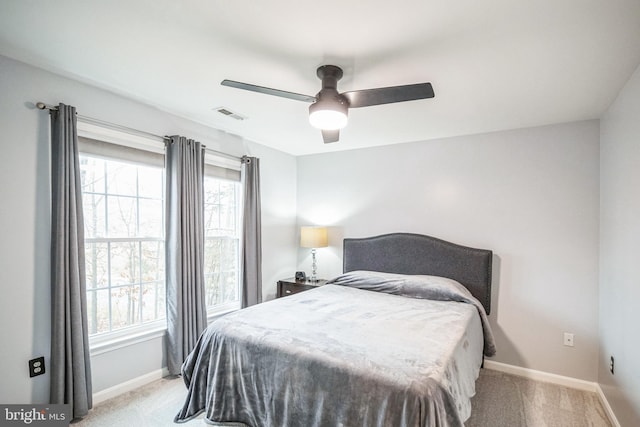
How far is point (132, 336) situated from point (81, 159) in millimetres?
1527

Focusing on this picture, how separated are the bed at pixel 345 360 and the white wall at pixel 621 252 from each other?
868 millimetres

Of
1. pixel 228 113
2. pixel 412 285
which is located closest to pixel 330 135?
pixel 228 113

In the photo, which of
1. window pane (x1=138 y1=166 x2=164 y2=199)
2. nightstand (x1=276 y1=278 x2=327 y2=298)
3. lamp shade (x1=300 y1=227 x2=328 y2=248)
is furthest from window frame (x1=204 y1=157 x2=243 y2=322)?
lamp shade (x1=300 y1=227 x2=328 y2=248)

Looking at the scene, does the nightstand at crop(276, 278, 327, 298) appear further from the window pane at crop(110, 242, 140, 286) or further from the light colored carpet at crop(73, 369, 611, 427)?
the window pane at crop(110, 242, 140, 286)

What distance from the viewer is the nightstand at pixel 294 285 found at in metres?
3.97

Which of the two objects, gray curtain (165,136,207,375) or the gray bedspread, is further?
gray curtain (165,136,207,375)

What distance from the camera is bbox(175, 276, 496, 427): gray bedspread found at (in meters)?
1.50

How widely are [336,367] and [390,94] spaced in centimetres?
160

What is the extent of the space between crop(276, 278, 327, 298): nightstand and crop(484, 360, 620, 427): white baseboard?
2.07 metres

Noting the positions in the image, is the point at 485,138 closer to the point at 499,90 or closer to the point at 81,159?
the point at 499,90

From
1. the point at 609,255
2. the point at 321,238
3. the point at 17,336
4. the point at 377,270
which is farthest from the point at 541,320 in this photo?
the point at 17,336

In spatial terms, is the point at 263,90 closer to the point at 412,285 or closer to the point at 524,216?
the point at 412,285

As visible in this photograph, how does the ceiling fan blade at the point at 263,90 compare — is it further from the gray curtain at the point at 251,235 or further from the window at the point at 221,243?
the gray curtain at the point at 251,235

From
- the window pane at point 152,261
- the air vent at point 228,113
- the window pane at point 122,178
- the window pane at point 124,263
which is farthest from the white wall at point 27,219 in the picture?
the air vent at point 228,113
